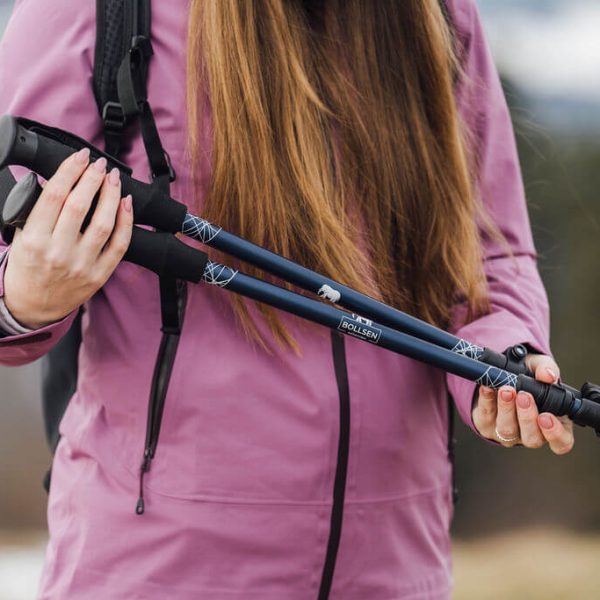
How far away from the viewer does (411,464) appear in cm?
103

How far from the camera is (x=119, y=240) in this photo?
2.65 feet

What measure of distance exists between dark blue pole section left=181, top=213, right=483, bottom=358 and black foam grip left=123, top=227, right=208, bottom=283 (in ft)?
0.06

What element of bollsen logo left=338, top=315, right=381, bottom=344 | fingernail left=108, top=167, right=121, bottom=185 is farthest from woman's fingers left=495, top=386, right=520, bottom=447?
fingernail left=108, top=167, right=121, bottom=185

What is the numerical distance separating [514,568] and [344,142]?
6.71 ft

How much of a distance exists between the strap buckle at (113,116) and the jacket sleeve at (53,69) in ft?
0.08

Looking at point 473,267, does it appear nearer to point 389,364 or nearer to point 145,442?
point 389,364

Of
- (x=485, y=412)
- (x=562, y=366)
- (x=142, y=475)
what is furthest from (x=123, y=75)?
(x=562, y=366)

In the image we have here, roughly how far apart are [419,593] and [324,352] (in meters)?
0.32

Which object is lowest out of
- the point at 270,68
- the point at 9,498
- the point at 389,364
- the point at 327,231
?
the point at 9,498

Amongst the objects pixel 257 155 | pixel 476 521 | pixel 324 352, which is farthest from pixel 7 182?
pixel 476 521

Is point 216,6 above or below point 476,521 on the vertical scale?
above

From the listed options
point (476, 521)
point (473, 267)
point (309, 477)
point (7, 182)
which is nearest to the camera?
point (7, 182)

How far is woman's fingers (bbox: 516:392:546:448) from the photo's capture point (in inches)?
34.6

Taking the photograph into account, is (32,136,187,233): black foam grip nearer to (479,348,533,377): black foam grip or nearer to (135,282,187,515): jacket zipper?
(135,282,187,515): jacket zipper
